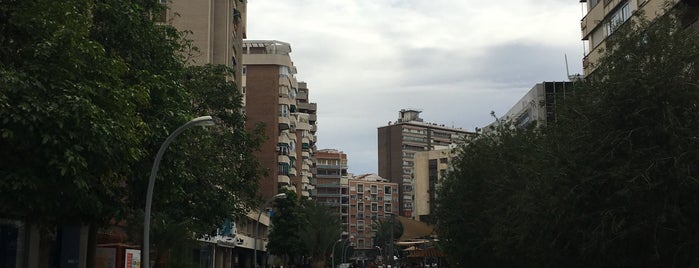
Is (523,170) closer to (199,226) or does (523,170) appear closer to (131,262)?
(199,226)

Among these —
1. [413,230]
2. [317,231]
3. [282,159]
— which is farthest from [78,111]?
[282,159]

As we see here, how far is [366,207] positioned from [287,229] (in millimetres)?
108668

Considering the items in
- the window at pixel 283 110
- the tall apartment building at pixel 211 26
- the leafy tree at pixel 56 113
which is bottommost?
the leafy tree at pixel 56 113

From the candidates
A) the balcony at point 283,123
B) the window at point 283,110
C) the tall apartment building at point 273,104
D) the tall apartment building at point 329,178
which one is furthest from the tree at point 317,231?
the tall apartment building at point 329,178

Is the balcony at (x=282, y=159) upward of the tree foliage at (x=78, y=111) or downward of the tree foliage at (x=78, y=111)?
upward

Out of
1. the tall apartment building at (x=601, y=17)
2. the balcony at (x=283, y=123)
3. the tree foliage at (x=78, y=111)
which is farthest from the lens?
the balcony at (x=283, y=123)

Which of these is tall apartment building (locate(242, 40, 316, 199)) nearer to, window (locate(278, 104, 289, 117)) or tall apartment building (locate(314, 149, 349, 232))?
window (locate(278, 104, 289, 117))

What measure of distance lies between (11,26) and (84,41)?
62.8 inches

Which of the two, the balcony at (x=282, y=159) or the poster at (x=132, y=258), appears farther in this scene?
the balcony at (x=282, y=159)

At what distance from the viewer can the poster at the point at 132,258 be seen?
27359 mm

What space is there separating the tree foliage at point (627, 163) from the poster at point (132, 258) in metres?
13.1

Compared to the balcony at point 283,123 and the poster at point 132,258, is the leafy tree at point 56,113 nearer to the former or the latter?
the poster at point 132,258

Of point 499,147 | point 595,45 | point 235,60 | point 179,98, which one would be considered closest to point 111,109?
point 179,98

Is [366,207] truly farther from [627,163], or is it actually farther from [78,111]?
[78,111]
